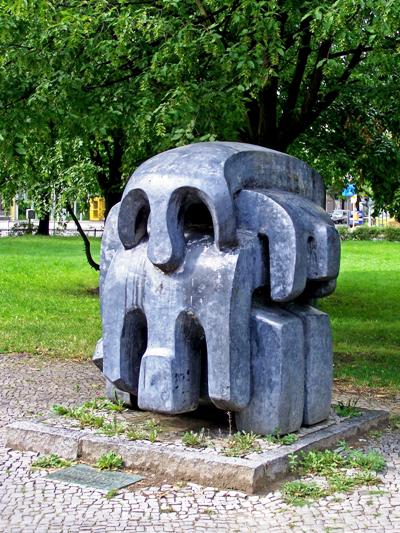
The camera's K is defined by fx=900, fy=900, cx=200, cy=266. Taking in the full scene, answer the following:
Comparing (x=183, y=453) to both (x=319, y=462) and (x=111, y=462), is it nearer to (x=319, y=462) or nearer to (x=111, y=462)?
(x=111, y=462)

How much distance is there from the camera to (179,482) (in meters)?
5.46

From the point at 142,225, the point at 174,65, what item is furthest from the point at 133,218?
the point at 174,65

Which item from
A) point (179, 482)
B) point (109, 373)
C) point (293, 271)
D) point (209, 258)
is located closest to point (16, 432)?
point (109, 373)

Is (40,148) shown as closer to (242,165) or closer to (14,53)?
(14,53)

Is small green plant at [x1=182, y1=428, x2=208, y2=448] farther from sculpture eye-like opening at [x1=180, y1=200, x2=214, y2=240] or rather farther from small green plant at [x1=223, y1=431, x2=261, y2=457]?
sculpture eye-like opening at [x1=180, y1=200, x2=214, y2=240]

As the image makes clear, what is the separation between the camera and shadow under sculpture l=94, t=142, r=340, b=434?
583 centimetres

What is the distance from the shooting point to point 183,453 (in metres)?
5.55

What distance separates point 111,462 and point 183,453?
483 millimetres

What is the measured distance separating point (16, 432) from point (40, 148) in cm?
751

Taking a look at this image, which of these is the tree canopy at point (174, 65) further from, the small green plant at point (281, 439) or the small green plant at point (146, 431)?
→ the small green plant at point (281, 439)

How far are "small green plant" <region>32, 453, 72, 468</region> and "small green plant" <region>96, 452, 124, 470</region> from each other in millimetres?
250

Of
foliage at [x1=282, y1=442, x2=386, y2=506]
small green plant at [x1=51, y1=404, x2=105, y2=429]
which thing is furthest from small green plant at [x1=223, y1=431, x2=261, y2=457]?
small green plant at [x1=51, y1=404, x2=105, y2=429]

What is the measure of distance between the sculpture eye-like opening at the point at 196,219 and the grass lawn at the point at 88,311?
3.72 metres

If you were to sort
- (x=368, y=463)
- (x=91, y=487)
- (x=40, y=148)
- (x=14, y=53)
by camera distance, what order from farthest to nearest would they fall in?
(x=40, y=148), (x=14, y=53), (x=368, y=463), (x=91, y=487)
